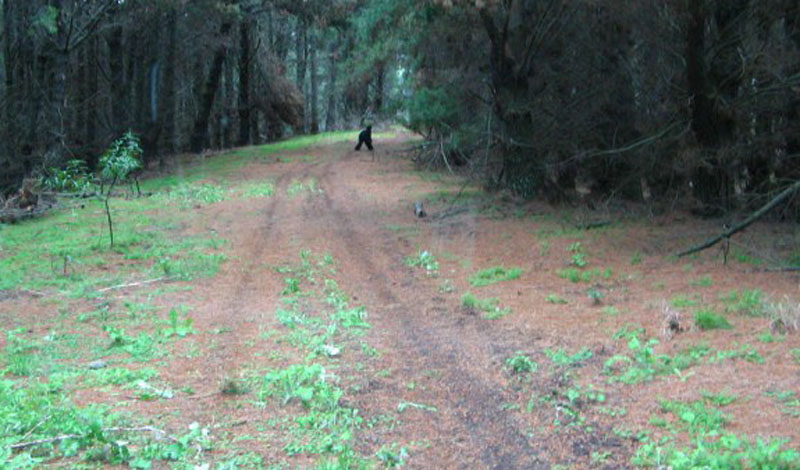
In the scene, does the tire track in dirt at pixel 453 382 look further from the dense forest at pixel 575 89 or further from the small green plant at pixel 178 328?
the dense forest at pixel 575 89

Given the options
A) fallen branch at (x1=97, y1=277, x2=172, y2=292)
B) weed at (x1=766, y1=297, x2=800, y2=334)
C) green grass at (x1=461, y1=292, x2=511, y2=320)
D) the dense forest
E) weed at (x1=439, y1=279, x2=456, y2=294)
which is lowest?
fallen branch at (x1=97, y1=277, x2=172, y2=292)

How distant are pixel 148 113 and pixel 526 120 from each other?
20.9 metres

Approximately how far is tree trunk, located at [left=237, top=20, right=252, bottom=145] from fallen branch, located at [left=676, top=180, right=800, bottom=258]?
94.2ft

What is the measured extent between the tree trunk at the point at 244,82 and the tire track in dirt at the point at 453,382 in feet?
90.1

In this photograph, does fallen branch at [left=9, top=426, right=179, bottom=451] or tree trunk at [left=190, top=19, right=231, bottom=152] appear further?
tree trunk at [left=190, top=19, right=231, bottom=152]

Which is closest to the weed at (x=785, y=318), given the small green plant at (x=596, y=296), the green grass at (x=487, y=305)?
the small green plant at (x=596, y=296)

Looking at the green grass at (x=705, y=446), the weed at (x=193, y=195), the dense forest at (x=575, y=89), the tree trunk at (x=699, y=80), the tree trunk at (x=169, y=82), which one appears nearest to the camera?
the green grass at (x=705, y=446)

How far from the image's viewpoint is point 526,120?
16.2 m

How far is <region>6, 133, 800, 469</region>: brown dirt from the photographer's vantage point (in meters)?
5.64

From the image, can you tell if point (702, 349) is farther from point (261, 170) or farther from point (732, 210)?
point (261, 170)

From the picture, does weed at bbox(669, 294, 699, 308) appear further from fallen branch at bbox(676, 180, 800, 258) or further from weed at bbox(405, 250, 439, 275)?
weed at bbox(405, 250, 439, 275)

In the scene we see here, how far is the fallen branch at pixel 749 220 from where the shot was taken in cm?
967

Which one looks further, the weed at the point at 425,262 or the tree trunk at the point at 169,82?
the tree trunk at the point at 169,82

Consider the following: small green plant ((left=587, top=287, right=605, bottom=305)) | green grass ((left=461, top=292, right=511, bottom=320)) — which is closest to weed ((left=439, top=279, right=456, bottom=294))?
green grass ((left=461, top=292, right=511, bottom=320))
